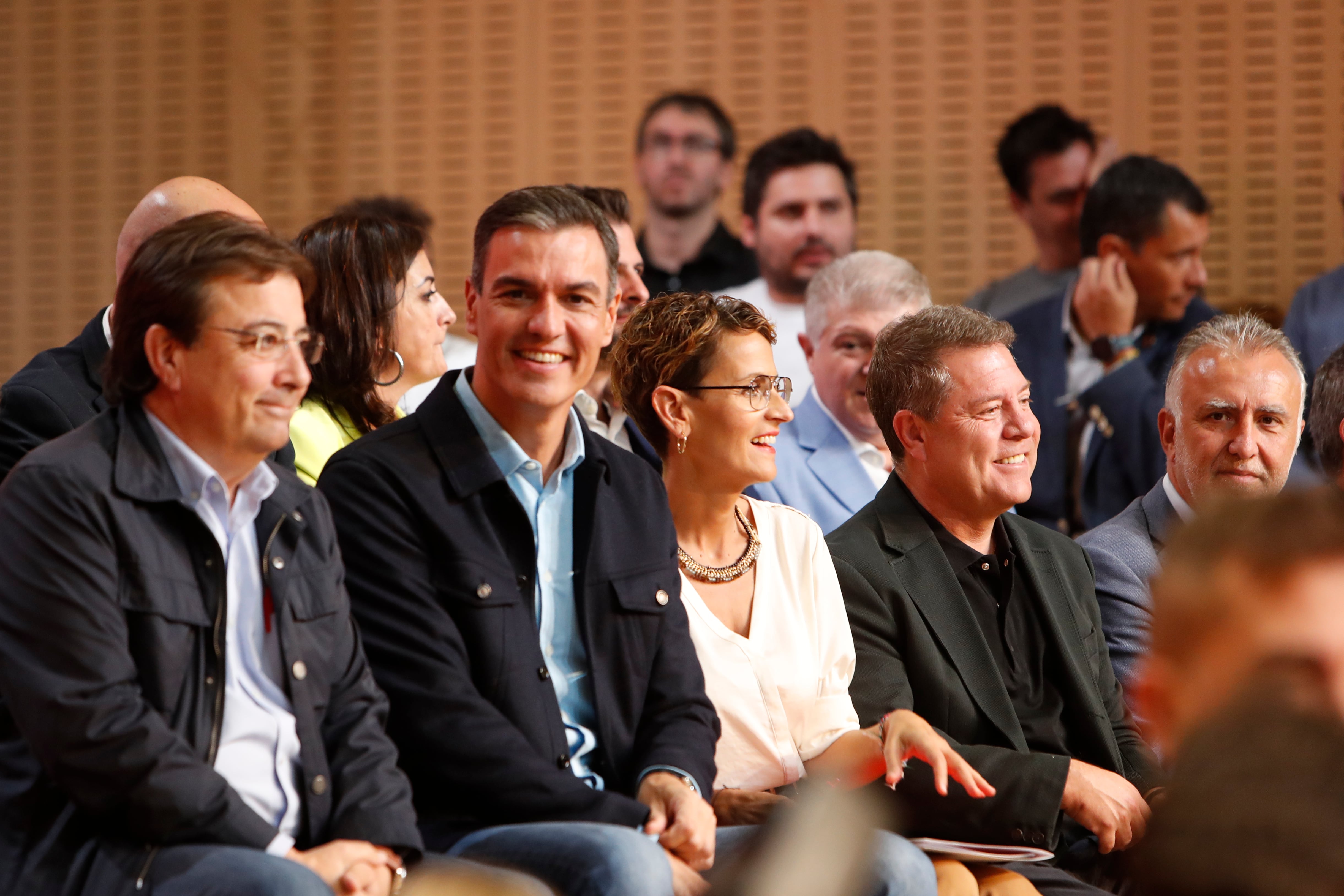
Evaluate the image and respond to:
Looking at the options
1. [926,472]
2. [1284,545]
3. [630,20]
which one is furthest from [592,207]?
[630,20]

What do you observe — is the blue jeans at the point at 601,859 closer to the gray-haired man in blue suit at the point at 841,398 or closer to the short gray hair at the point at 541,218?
the short gray hair at the point at 541,218

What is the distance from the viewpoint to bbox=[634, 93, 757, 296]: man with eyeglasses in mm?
4719

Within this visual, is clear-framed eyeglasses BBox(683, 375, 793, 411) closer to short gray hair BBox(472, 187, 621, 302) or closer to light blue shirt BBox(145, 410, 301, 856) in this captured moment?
short gray hair BBox(472, 187, 621, 302)

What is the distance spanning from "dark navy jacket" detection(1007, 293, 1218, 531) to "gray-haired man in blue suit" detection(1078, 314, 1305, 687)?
787mm

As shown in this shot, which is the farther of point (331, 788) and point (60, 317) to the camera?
point (60, 317)

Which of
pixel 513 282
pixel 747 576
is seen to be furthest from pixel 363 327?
pixel 747 576

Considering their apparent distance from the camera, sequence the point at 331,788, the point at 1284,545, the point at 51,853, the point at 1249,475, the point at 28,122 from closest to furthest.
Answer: the point at 1284,545 → the point at 51,853 → the point at 331,788 → the point at 1249,475 → the point at 28,122

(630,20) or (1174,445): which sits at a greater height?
(630,20)

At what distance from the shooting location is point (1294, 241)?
498 centimetres

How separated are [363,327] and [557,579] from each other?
2.68 feet

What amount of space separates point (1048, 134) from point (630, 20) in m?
1.62

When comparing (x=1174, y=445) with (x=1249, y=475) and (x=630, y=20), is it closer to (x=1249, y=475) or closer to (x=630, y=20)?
(x=1249, y=475)

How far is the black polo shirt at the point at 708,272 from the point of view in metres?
4.71

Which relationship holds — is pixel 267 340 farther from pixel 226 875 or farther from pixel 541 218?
pixel 226 875
